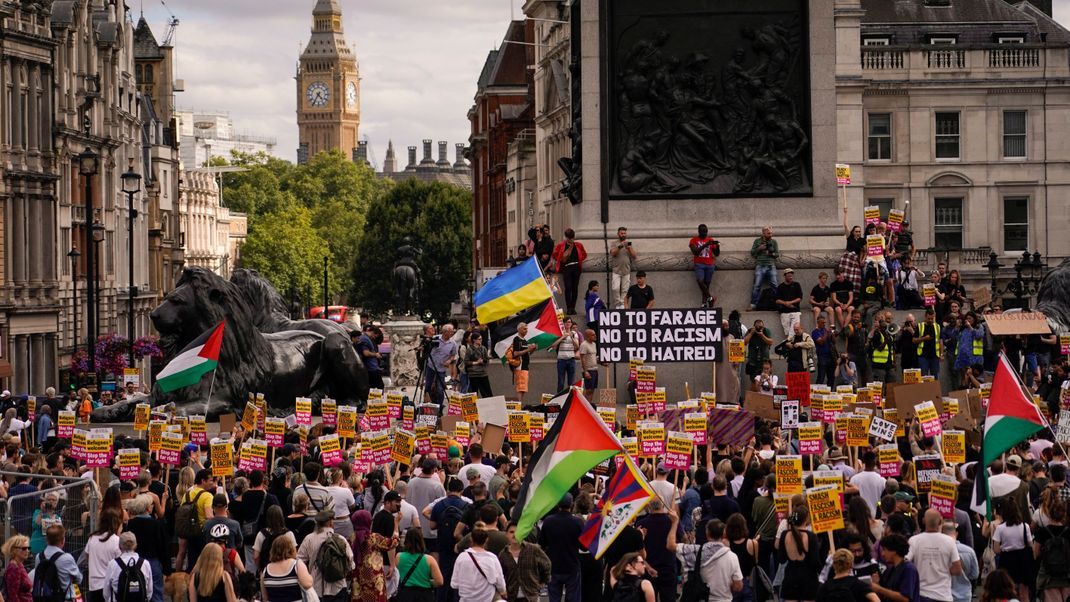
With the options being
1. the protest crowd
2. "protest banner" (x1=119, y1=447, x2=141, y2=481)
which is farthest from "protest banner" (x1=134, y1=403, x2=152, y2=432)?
"protest banner" (x1=119, y1=447, x2=141, y2=481)

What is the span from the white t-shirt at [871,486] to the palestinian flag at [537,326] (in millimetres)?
10547

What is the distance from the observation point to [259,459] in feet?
74.2

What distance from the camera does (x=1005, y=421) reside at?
19688 millimetres

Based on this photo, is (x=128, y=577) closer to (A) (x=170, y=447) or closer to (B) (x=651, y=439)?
(A) (x=170, y=447)

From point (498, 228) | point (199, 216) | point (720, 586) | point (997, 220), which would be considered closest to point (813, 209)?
point (720, 586)

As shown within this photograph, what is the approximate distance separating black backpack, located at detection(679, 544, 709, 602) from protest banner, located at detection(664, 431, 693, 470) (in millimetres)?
2569

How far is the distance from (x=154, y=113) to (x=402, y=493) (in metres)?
96.1

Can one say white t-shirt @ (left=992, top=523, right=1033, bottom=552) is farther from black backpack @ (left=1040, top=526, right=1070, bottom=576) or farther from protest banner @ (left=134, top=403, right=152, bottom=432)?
protest banner @ (left=134, top=403, right=152, bottom=432)

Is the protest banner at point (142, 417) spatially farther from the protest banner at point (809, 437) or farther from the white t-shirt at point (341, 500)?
the protest banner at point (809, 437)

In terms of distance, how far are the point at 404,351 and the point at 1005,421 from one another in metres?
31.0

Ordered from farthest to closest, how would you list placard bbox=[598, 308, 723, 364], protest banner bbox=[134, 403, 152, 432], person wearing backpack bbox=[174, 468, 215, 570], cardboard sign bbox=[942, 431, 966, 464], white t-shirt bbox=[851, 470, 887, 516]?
placard bbox=[598, 308, 723, 364] → protest banner bbox=[134, 403, 152, 432] → cardboard sign bbox=[942, 431, 966, 464] → white t-shirt bbox=[851, 470, 887, 516] → person wearing backpack bbox=[174, 468, 215, 570]

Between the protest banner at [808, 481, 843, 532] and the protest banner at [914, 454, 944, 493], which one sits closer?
the protest banner at [808, 481, 843, 532]

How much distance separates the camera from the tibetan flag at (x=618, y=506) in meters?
17.8

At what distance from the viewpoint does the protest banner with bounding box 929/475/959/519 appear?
18.3 metres
